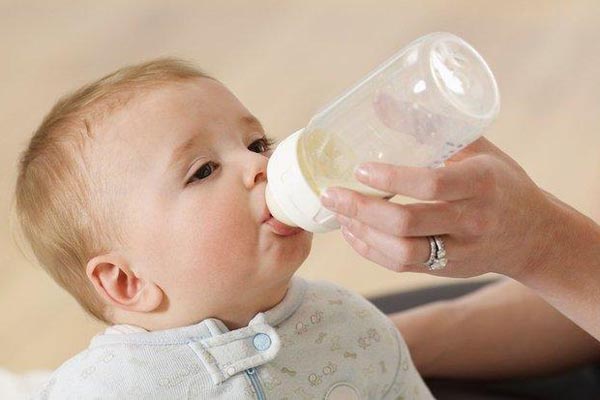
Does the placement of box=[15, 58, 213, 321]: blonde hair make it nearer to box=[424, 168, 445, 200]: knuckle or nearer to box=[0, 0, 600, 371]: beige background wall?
box=[424, 168, 445, 200]: knuckle

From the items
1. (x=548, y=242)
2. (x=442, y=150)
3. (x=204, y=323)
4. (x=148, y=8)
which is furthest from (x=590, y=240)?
(x=148, y=8)

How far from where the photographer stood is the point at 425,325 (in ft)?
5.45

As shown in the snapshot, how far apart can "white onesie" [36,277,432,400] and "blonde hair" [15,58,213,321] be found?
113 mm

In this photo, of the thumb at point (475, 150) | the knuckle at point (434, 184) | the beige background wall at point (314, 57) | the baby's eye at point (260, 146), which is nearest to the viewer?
the knuckle at point (434, 184)

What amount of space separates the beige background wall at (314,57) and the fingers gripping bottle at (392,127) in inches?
53.1

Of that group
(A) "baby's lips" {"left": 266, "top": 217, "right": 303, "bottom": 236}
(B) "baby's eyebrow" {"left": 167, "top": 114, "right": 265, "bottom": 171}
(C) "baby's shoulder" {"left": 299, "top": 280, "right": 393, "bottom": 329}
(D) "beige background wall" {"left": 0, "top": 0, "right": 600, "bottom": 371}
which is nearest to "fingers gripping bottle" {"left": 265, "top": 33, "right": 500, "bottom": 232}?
(A) "baby's lips" {"left": 266, "top": 217, "right": 303, "bottom": 236}

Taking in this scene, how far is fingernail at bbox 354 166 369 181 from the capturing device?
950mm

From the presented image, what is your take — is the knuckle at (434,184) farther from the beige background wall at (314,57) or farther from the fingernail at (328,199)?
the beige background wall at (314,57)

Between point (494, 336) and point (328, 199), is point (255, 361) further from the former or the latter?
point (494, 336)

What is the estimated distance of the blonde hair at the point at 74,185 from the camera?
1.20 m

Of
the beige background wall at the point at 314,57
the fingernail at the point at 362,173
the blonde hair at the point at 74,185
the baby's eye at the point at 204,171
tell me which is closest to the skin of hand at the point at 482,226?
the fingernail at the point at 362,173

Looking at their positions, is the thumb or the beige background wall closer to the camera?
the thumb

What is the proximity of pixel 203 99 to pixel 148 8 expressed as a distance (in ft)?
7.22

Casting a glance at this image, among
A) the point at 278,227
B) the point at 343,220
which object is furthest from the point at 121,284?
the point at 343,220
